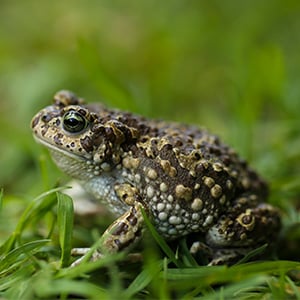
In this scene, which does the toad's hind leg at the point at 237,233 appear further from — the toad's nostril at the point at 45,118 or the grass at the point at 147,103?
the toad's nostril at the point at 45,118

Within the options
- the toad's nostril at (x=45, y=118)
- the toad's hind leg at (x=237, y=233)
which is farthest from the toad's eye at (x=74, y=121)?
the toad's hind leg at (x=237, y=233)

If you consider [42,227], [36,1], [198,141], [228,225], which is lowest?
[42,227]

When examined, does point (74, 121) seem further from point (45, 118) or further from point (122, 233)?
point (122, 233)

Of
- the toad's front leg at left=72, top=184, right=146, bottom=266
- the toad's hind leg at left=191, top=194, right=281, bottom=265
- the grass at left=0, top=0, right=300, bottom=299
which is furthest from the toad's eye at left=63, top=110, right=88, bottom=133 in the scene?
the toad's hind leg at left=191, top=194, right=281, bottom=265

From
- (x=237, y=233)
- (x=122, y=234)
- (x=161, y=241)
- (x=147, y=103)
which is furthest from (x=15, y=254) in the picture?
(x=147, y=103)

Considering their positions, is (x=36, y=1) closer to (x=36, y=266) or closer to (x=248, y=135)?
(x=248, y=135)

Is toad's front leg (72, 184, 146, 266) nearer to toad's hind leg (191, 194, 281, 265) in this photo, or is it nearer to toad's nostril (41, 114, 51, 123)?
toad's hind leg (191, 194, 281, 265)

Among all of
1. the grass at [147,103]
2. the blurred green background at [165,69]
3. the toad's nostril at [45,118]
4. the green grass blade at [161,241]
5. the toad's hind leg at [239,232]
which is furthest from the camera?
the blurred green background at [165,69]

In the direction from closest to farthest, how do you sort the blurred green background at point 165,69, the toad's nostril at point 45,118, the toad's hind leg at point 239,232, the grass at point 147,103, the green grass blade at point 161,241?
the grass at point 147,103
the green grass blade at point 161,241
the toad's hind leg at point 239,232
the toad's nostril at point 45,118
the blurred green background at point 165,69

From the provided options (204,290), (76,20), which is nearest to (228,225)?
(204,290)
